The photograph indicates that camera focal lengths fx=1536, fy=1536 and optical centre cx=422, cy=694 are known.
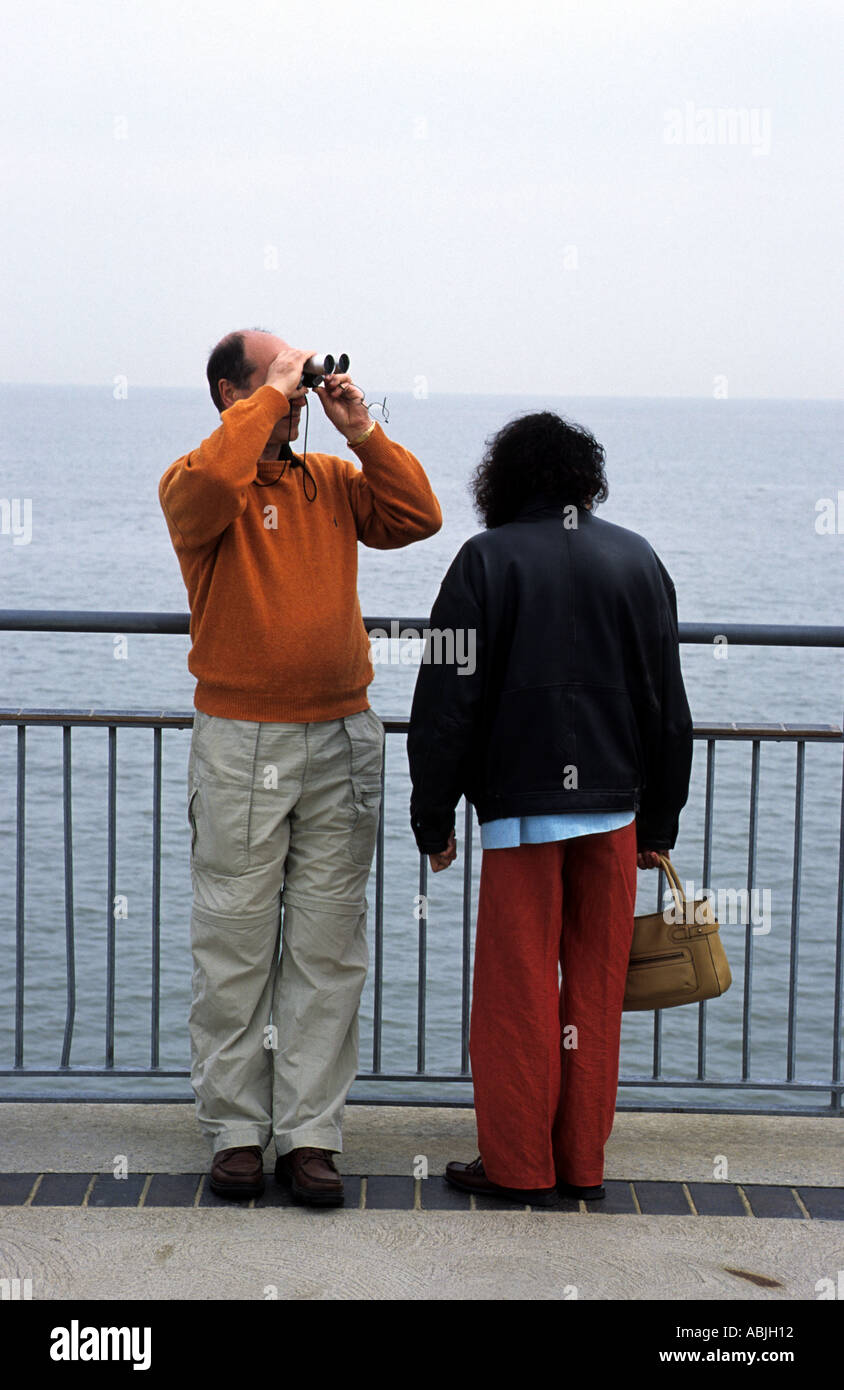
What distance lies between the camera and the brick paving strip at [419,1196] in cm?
352

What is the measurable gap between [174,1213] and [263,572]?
145cm

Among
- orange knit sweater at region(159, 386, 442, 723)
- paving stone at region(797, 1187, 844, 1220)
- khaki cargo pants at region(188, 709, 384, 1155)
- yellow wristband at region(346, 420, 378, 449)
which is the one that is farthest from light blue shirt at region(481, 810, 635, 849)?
paving stone at region(797, 1187, 844, 1220)

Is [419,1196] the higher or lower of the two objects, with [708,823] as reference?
lower

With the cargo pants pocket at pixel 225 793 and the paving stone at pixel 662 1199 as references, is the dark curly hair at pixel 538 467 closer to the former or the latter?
the cargo pants pocket at pixel 225 793

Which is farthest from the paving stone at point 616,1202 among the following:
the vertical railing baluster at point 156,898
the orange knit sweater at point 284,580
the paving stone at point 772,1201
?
the orange knit sweater at point 284,580

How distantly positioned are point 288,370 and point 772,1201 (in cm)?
222

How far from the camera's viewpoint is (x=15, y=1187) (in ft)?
11.8

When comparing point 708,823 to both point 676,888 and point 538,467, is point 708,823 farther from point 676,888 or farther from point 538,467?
point 538,467

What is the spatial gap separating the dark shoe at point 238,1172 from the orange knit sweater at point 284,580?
3.35ft

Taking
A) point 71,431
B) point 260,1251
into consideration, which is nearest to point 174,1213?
point 260,1251

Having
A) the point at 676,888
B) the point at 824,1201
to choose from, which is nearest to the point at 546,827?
the point at 676,888

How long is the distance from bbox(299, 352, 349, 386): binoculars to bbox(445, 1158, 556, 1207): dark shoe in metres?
1.86
